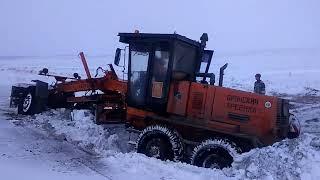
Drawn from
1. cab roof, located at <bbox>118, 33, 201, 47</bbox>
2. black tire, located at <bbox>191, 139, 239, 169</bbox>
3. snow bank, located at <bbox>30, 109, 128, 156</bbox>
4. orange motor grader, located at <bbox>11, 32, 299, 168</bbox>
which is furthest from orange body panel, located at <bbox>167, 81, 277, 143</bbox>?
snow bank, located at <bbox>30, 109, 128, 156</bbox>

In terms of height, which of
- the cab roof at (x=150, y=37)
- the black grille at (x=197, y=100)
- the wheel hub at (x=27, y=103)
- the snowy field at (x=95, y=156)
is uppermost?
the cab roof at (x=150, y=37)

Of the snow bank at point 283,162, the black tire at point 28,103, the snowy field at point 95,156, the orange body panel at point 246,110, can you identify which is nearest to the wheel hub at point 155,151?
the snowy field at point 95,156

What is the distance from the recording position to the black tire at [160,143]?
30.3ft

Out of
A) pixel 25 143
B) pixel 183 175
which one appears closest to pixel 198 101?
pixel 183 175

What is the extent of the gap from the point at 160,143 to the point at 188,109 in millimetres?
859

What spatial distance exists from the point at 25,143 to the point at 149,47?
125 inches

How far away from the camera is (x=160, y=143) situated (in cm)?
945

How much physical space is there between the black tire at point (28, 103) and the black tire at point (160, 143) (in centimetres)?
476

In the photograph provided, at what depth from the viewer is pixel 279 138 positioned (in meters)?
9.30

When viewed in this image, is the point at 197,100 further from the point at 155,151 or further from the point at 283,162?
the point at 283,162

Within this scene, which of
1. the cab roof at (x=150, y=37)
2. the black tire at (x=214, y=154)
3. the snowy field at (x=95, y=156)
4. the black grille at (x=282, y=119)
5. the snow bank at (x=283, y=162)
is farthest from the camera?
the cab roof at (x=150, y=37)

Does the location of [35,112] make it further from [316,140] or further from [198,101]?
[316,140]

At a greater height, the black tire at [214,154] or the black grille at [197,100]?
the black grille at [197,100]

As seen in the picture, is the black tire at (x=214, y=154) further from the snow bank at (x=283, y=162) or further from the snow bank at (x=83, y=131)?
the snow bank at (x=83, y=131)
